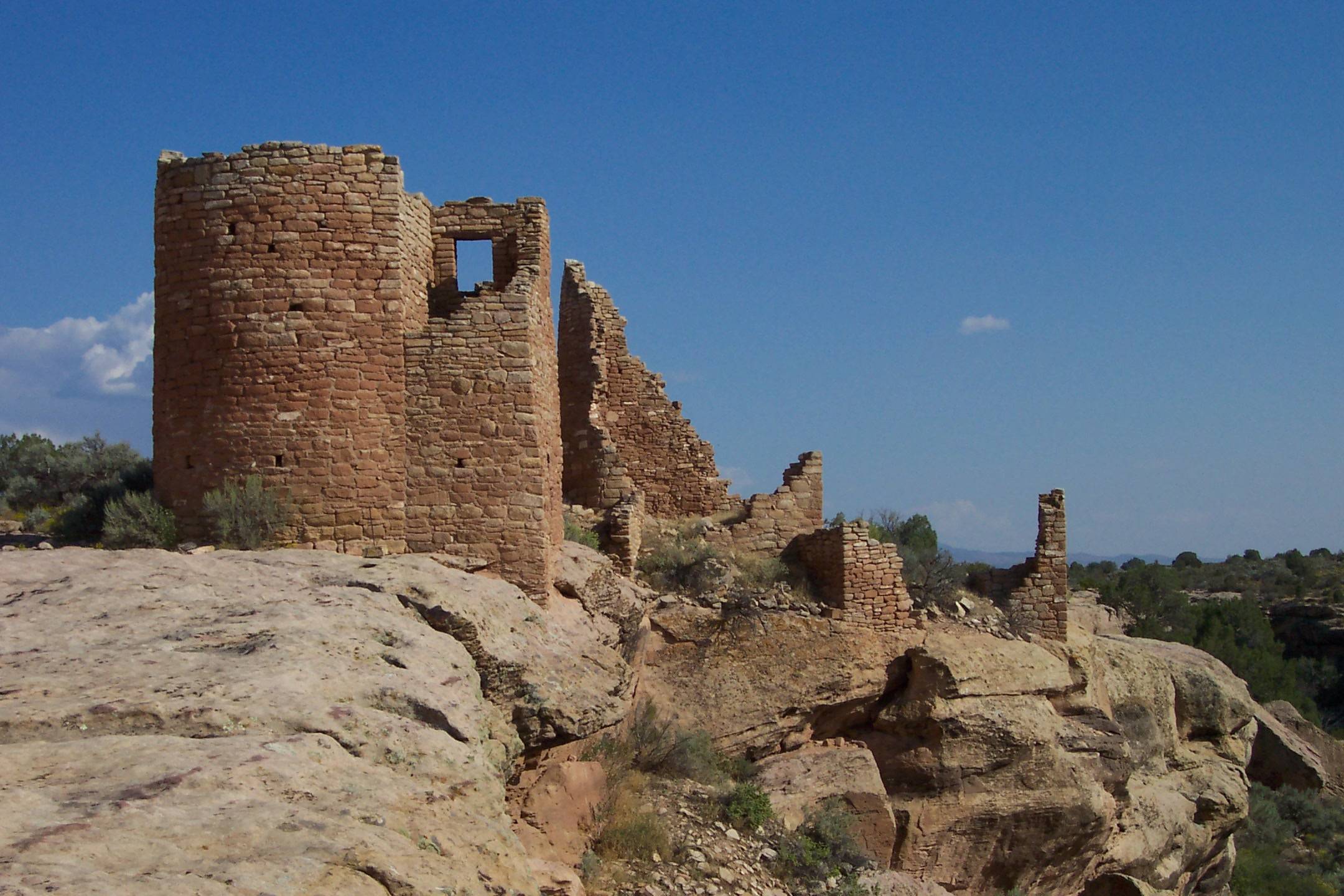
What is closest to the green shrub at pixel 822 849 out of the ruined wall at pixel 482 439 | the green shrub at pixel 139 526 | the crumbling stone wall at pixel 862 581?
the crumbling stone wall at pixel 862 581

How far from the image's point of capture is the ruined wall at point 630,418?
1775cm

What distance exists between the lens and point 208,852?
5109mm

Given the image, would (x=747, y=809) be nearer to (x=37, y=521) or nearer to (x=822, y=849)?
(x=822, y=849)

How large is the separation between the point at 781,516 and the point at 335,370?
25.3 ft

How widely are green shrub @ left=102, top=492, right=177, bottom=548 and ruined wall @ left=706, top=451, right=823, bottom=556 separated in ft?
24.6

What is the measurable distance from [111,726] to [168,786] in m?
0.90

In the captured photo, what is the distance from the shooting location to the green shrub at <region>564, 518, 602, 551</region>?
1444 cm

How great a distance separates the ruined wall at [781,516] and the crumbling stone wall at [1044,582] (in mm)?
3407

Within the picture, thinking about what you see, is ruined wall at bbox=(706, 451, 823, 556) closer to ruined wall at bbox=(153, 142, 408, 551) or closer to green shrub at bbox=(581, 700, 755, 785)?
green shrub at bbox=(581, 700, 755, 785)

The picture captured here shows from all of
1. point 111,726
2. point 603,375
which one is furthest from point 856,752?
point 111,726

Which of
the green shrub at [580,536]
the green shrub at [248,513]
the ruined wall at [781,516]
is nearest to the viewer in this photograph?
the green shrub at [248,513]

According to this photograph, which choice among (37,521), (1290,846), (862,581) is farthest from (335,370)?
(1290,846)

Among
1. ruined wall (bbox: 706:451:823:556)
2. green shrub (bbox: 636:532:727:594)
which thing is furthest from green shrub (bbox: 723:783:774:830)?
ruined wall (bbox: 706:451:823:556)

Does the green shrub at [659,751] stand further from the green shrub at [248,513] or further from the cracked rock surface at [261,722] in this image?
the green shrub at [248,513]
